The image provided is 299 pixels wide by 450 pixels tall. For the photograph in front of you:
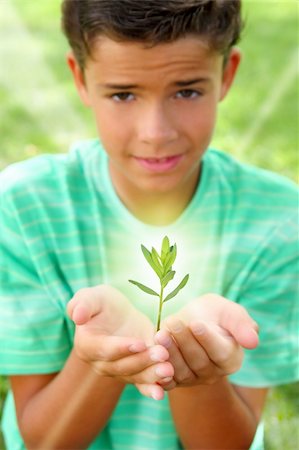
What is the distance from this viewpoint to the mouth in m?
2.30

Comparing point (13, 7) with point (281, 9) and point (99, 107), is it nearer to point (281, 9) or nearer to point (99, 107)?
point (281, 9)

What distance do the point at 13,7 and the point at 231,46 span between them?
15.3 feet

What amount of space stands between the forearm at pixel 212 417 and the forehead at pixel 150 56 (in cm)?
77

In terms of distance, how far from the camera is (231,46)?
2477 millimetres

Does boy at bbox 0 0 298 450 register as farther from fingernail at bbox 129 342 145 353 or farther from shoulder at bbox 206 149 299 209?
fingernail at bbox 129 342 145 353

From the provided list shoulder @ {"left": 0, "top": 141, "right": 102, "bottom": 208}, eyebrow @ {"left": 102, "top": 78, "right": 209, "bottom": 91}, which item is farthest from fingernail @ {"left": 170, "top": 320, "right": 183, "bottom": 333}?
shoulder @ {"left": 0, "top": 141, "right": 102, "bottom": 208}

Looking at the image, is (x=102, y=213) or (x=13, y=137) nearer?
(x=102, y=213)

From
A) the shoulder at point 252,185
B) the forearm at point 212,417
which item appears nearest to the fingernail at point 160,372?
the forearm at point 212,417

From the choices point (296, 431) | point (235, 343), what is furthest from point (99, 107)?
point (296, 431)

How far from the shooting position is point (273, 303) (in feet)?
8.32

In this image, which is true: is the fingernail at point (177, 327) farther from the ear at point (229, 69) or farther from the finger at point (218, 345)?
the ear at point (229, 69)

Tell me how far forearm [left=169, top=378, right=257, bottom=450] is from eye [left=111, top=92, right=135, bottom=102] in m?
0.73

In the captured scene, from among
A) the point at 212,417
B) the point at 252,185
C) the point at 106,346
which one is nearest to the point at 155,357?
the point at 106,346

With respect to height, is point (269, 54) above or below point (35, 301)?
above
